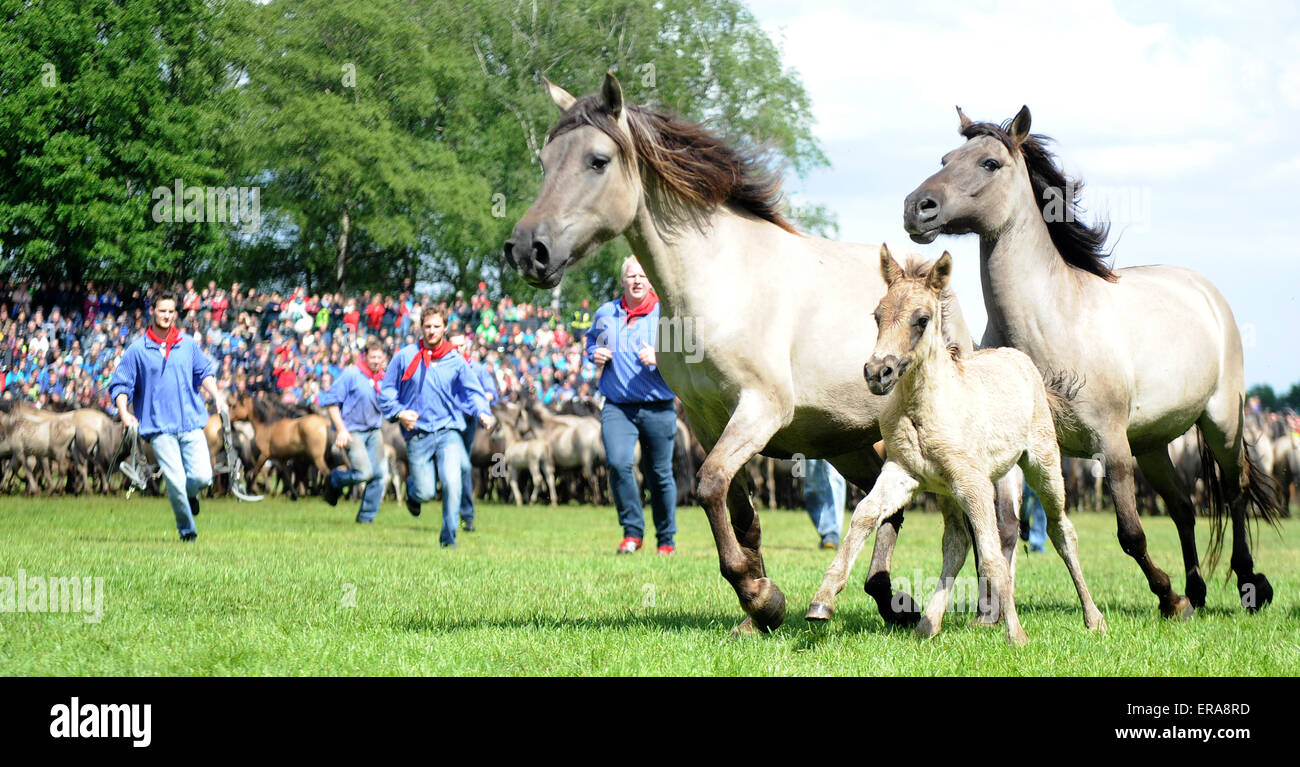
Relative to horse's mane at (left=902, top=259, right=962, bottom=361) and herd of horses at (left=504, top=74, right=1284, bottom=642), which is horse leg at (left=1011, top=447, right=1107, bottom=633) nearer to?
herd of horses at (left=504, top=74, right=1284, bottom=642)

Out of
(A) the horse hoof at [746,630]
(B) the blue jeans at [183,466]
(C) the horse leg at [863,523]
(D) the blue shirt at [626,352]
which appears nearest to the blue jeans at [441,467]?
(D) the blue shirt at [626,352]

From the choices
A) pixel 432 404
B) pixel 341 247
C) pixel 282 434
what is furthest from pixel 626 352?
pixel 341 247

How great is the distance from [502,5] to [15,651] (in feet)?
126

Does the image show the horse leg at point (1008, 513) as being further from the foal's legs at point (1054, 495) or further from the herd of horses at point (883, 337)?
the foal's legs at point (1054, 495)

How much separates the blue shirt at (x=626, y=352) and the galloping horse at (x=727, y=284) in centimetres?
496

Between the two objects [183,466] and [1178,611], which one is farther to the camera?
[183,466]

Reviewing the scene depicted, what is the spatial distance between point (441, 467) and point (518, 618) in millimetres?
6417

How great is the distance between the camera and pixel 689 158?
20.3 ft

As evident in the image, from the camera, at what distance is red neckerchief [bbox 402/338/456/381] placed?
13.5m

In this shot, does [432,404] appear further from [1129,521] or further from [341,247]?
[341,247]

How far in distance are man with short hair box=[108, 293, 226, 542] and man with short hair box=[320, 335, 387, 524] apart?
3792mm

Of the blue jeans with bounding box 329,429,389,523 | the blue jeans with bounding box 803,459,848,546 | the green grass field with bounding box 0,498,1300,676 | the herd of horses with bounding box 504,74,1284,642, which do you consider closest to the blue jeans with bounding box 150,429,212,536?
the green grass field with bounding box 0,498,1300,676

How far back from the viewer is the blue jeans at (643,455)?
11.8m
